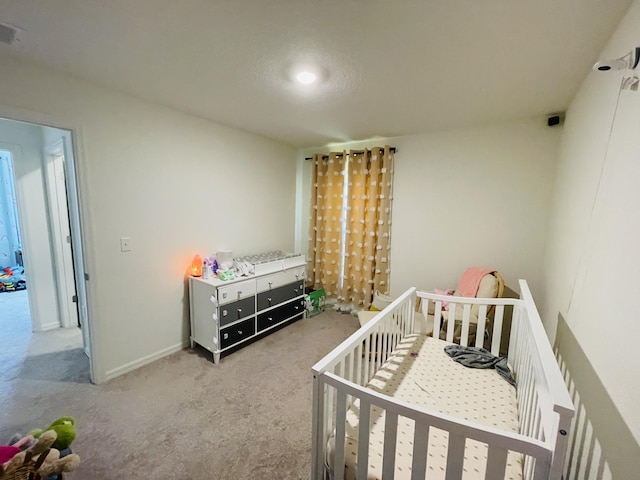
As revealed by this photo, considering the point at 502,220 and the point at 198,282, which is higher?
the point at 502,220

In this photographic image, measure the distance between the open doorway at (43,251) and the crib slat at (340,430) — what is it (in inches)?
99.5

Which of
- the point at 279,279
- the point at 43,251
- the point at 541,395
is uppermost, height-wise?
the point at 43,251

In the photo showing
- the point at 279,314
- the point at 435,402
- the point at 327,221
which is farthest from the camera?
the point at 327,221

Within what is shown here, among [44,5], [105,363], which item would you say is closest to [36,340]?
[105,363]

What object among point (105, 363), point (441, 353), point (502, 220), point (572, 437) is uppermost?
point (502, 220)

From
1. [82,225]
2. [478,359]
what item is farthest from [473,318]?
[82,225]

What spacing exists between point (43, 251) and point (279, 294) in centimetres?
255

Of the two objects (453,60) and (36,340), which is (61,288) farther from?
(453,60)

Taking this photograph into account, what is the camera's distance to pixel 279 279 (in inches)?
121

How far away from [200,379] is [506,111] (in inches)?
133

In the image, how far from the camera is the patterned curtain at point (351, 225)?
10.8ft

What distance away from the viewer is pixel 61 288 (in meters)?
3.02

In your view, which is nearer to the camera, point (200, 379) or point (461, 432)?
point (461, 432)

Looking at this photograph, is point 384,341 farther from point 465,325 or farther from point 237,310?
point 237,310
